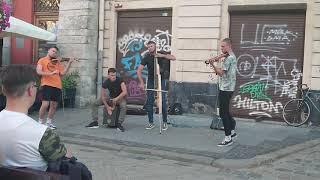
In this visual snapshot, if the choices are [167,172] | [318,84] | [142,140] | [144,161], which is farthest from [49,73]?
[318,84]

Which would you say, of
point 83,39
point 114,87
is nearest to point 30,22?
point 83,39

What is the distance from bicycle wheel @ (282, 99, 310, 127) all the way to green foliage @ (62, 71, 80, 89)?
19.4 ft

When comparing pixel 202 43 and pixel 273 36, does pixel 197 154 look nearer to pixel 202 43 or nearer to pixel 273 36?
pixel 273 36

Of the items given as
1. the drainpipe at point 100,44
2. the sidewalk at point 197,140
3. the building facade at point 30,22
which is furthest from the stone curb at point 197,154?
the building facade at point 30,22

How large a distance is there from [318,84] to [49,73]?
596 centimetres

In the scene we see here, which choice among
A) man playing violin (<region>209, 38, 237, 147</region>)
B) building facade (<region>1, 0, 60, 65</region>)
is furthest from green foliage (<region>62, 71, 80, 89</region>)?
man playing violin (<region>209, 38, 237, 147</region>)

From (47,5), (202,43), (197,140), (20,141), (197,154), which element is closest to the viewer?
Result: (20,141)

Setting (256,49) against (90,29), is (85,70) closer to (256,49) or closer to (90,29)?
(90,29)

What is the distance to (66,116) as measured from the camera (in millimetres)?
13016

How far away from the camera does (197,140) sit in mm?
9781

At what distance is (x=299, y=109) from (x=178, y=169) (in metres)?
5.25

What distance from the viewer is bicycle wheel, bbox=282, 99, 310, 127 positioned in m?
11.9

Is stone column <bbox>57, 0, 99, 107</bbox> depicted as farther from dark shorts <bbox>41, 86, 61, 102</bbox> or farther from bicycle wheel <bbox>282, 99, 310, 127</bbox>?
bicycle wheel <bbox>282, 99, 310, 127</bbox>

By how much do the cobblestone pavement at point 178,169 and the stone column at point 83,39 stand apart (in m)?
6.18
